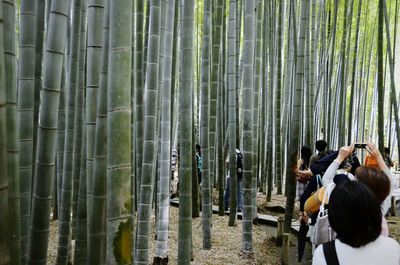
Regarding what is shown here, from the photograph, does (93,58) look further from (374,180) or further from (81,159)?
(374,180)

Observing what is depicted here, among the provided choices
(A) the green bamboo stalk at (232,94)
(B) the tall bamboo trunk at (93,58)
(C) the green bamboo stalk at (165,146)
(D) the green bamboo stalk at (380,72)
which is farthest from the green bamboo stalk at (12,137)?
(D) the green bamboo stalk at (380,72)

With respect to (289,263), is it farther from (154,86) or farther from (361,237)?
(361,237)

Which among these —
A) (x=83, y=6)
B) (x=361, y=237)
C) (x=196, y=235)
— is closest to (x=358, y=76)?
(x=196, y=235)

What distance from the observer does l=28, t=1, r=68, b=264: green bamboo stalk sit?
176 centimetres

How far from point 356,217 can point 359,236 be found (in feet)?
0.17

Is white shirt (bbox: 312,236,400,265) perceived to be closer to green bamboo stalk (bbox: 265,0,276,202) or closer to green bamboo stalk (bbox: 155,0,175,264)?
green bamboo stalk (bbox: 155,0,175,264)

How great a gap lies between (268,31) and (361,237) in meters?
5.69

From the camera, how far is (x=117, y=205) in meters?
1.36

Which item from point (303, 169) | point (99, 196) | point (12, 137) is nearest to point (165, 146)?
point (303, 169)

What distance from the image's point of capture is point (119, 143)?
1.38m

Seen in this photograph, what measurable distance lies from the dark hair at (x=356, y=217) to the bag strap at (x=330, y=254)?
0.04m

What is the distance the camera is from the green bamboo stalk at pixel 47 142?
5.77 ft

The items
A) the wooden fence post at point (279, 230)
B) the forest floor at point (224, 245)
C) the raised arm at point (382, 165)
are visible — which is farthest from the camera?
the wooden fence post at point (279, 230)

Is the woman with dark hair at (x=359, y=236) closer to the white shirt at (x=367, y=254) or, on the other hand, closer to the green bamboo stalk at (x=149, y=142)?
the white shirt at (x=367, y=254)
